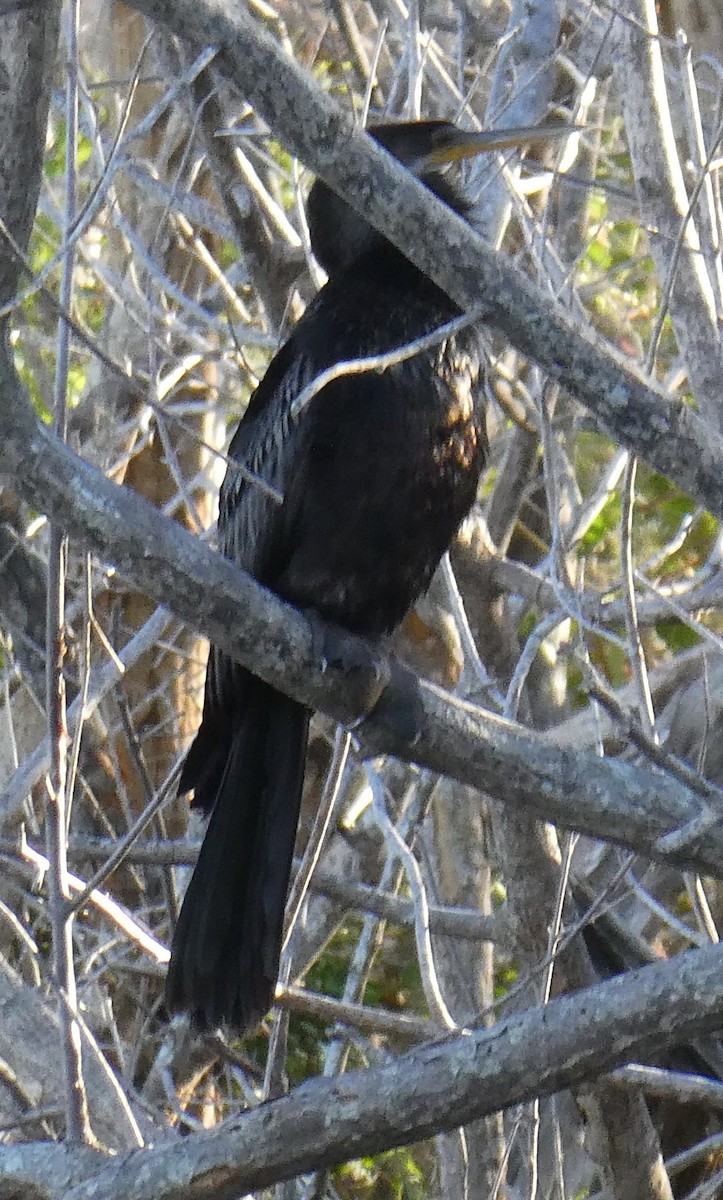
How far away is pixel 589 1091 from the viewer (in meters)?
3.42

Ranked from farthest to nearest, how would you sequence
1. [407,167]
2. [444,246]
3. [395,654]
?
[395,654] → [407,167] → [444,246]

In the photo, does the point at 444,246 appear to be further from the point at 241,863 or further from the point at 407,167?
the point at 241,863

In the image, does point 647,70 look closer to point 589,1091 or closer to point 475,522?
point 475,522

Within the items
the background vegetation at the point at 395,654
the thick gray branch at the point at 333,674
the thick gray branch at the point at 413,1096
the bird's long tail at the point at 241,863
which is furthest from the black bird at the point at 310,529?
the thick gray branch at the point at 413,1096

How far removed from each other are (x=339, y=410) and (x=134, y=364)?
2.10m

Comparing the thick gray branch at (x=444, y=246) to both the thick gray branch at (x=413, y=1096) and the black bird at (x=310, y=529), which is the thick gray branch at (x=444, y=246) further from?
the black bird at (x=310, y=529)

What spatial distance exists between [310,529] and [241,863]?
68 centimetres

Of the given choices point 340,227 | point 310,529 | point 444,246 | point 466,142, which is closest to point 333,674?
point 310,529

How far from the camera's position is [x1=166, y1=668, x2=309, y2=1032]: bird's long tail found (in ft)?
9.49

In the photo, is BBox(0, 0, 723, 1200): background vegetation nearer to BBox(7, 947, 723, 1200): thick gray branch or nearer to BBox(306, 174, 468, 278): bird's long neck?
BBox(7, 947, 723, 1200): thick gray branch

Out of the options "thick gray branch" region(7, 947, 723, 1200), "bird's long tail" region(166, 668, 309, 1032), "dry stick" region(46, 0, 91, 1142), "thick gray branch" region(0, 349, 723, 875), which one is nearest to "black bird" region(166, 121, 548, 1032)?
"bird's long tail" region(166, 668, 309, 1032)

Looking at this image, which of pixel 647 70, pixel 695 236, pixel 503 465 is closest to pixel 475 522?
pixel 503 465

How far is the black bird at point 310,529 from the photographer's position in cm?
294

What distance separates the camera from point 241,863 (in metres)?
3.01
